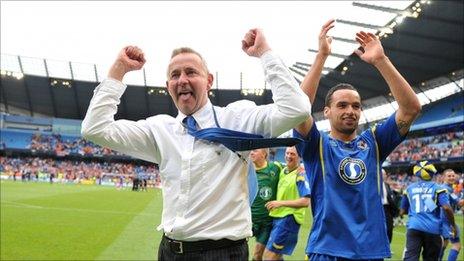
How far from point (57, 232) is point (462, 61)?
1463 inches

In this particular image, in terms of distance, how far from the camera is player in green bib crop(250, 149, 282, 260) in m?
7.37

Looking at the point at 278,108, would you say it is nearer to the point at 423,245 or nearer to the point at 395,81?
the point at 395,81

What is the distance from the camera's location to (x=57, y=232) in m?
11.7

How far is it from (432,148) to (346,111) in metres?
42.6

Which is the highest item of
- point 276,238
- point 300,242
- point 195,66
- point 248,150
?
point 195,66

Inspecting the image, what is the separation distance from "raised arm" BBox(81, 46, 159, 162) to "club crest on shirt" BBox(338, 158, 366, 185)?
143 cm

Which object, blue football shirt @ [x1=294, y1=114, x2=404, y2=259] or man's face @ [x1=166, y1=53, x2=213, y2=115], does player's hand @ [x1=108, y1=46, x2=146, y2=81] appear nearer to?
man's face @ [x1=166, y1=53, x2=213, y2=115]

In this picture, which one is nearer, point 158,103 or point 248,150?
point 248,150

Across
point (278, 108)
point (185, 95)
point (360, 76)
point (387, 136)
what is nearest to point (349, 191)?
point (387, 136)

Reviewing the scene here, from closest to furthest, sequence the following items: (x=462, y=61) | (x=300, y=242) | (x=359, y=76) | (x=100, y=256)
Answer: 1. (x=100, y=256)
2. (x=300, y=242)
3. (x=462, y=61)
4. (x=359, y=76)

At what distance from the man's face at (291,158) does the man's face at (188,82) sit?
467 cm

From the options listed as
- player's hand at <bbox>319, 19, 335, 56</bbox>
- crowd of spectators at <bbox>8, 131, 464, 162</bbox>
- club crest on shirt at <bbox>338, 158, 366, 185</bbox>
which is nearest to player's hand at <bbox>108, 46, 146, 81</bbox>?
player's hand at <bbox>319, 19, 335, 56</bbox>

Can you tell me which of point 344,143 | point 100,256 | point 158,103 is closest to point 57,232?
point 100,256

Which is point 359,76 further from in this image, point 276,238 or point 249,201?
point 249,201
